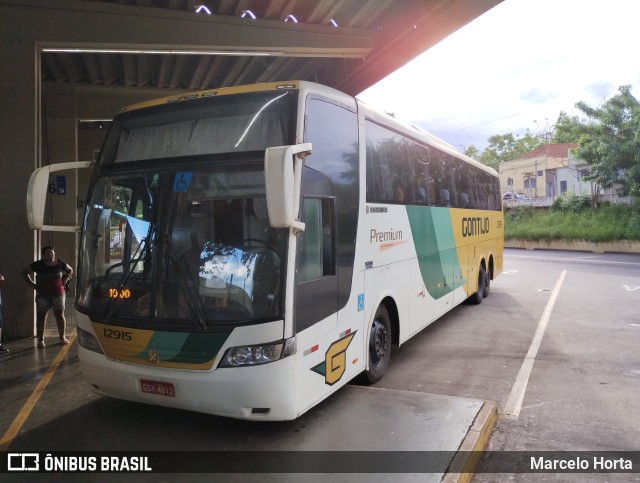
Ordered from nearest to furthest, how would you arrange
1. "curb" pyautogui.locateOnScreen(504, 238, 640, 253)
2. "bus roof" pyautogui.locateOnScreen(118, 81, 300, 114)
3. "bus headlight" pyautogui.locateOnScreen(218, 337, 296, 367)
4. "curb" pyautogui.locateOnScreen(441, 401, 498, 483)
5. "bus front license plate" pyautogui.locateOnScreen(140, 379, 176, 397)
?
1. "curb" pyautogui.locateOnScreen(441, 401, 498, 483)
2. "bus headlight" pyautogui.locateOnScreen(218, 337, 296, 367)
3. "bus front license plate" pyautogui.locateOnScreen(140, 379, 176, 397)
4. "bus roof" pyautogui.locateOnScreen(118, 81, 300, 114)
5. "curb" pyautogui.locateOnScreen(504, 238, 640, 253)

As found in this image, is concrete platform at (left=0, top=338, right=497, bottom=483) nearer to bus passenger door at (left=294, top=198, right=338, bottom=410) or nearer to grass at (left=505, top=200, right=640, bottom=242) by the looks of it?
bus passenger door at (left=294, top=198, right=338, bottom=410)

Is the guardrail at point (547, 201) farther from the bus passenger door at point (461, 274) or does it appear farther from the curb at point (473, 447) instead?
the curb at point (473, 447)

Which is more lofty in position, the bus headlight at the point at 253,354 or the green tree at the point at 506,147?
the green tree at the point at 506,147

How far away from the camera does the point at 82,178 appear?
1978 centimetres

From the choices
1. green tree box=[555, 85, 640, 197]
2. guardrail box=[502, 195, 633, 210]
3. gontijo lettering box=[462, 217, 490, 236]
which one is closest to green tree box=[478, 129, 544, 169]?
guardrail box=[502, 195, 633, 210]

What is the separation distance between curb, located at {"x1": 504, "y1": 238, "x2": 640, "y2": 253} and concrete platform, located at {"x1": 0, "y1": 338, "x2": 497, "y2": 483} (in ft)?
97.2

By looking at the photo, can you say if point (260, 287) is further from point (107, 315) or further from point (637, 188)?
point (637, 188)

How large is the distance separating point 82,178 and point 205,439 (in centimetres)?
1804

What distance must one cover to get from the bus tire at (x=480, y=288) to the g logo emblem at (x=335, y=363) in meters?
7.66

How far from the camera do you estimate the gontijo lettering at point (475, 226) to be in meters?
10.5

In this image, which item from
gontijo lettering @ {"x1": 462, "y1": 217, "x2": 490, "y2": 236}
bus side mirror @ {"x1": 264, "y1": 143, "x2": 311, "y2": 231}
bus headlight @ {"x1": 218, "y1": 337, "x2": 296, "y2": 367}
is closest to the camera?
bus side mirror @ {"x1": 264, "y1": 143, "x2": 311, "y2": 231}

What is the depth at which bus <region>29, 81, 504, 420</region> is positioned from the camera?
4008 millimetres

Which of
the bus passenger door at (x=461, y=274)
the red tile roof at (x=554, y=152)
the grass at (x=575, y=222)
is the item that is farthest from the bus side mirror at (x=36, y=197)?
the red tile roof at (x=554, y=152)

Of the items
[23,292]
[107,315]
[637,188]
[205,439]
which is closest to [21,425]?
[107,315]
